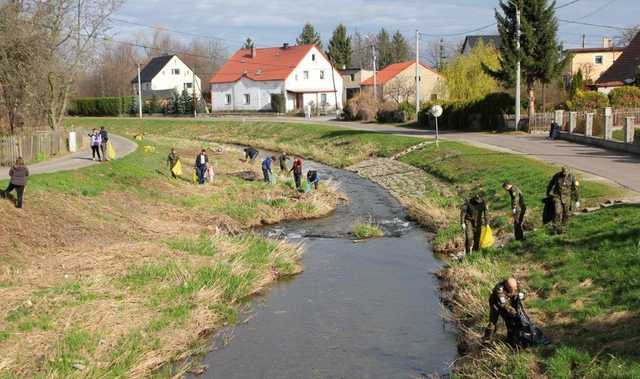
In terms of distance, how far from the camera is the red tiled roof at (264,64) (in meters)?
89.9

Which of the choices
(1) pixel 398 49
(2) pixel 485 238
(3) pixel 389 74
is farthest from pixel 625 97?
(1) pixel 398 49

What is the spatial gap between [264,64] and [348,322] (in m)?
81.4

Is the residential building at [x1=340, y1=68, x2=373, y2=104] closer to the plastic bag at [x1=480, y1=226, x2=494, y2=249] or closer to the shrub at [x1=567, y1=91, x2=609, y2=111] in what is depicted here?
the shrub at [x1=567, y1=91, x2=609, y2=111]

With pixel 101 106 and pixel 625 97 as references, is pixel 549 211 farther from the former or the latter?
pixel 101 106

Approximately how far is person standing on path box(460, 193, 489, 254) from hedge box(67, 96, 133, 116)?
274 feet

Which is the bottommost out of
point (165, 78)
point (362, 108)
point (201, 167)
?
point (201, 167)

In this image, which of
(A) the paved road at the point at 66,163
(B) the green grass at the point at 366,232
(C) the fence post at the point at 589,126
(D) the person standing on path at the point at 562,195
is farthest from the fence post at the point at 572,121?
(A) the paved road at the point at 66,163

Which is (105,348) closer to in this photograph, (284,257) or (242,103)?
(284,257)

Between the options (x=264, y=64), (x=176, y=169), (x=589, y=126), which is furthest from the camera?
(x=264, y=64)

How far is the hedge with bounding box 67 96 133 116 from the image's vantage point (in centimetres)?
9594

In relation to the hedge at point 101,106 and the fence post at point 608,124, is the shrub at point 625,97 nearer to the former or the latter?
the fence post at point 608,124

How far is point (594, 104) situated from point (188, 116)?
53.7 meters

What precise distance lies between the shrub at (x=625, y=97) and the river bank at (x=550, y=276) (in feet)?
58.4

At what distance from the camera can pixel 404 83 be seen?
8325 centimetres
